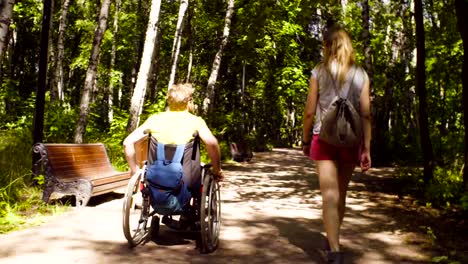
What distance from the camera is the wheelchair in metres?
4.94

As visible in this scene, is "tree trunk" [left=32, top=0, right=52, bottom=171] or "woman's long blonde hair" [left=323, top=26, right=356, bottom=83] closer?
"woman's long blonde hair" [left=323, top=26, right=356, bottom=83]

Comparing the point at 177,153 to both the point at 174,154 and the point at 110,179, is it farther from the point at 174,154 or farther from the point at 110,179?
the point at 110,179

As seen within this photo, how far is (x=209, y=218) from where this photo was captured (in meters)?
5.14

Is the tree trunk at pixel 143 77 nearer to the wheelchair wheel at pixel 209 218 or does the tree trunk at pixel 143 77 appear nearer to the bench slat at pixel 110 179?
the bench slat at pixel 110 179

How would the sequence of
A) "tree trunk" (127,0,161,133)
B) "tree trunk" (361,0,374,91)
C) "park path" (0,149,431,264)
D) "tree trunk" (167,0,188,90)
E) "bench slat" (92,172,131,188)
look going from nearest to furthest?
"park path" (0,149,431,264)
"bench slat" (92,172,131,188)
"tree trunk" (127,0,161,133)
"tree trunk" (361,0,374,91)
"tree trunk" (167,0,188,90)

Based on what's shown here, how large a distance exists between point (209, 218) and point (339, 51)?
2135 mm

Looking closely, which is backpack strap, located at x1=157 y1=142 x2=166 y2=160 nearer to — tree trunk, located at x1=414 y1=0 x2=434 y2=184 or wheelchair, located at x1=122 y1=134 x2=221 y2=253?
wheelchair, located at x1=122 y1=134 x2=221 y2=253

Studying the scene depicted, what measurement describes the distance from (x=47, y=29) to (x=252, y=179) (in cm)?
709

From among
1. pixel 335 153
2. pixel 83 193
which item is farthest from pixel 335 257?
pixel 83 193

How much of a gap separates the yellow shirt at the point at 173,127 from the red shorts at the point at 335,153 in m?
1.28

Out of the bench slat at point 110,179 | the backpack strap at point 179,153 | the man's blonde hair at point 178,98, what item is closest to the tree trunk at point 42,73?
the bench slat at point 110,179

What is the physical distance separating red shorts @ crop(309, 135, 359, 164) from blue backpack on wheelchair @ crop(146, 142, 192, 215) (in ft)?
4.43

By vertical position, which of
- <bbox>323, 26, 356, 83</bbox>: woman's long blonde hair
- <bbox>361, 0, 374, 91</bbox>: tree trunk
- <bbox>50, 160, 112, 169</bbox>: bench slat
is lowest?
<bbox>50, 160, 112, 169</bbox>: bench slat

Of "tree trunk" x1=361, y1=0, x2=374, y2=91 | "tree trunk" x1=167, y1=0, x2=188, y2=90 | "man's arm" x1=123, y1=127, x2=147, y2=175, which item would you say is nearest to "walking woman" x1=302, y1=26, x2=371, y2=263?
"man's arm" x1=123, y1=127, x2=147, y2=175
